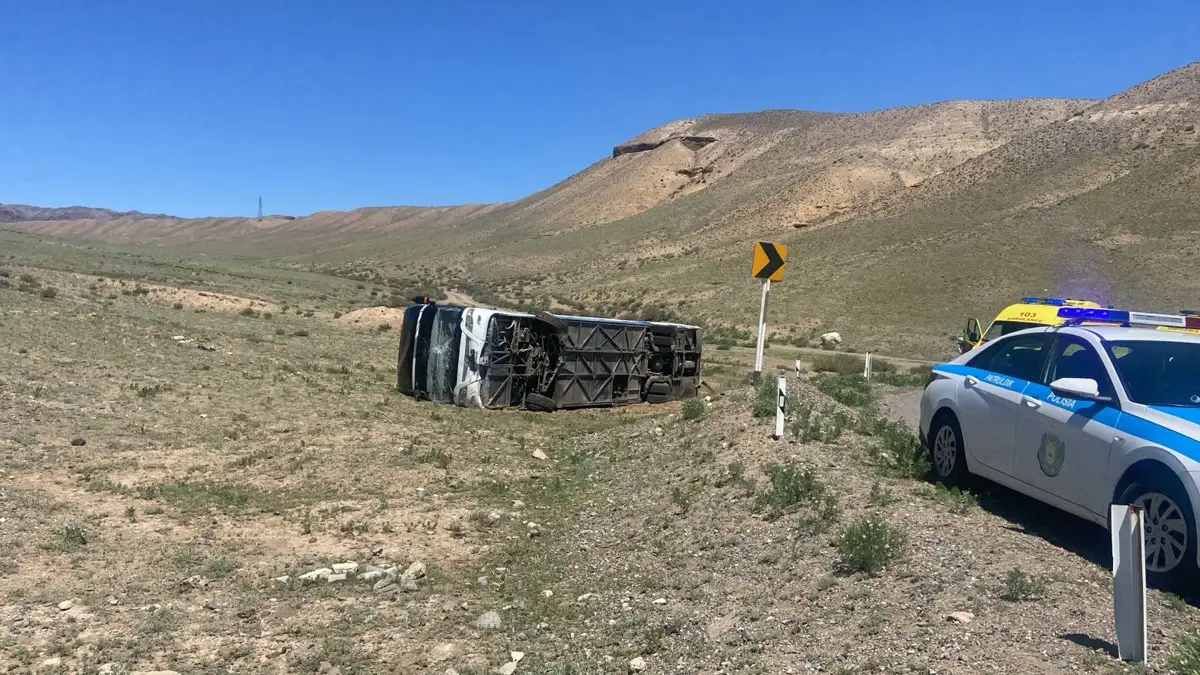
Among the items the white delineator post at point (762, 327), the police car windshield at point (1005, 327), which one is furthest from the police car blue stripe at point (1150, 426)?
the police car windshield at point (1005, 327)

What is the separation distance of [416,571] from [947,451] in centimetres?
500

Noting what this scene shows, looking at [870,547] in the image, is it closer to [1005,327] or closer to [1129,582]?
[1129,582]

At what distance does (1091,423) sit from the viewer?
5770mm

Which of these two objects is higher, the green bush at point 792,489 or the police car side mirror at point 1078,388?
the police car side mirror at point 1078,388

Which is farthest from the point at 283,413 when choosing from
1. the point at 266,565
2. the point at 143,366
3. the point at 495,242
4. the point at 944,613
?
the point at 495,242

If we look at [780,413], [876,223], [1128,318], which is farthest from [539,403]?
[876,223]

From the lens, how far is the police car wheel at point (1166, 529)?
483 centimetres

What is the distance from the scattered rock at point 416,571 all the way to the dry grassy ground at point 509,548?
44mm

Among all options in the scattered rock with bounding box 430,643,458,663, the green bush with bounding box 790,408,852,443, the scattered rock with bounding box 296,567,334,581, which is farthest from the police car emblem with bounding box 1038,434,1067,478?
the scattered rock with bounding box 296,567,334,581

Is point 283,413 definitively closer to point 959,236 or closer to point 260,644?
point 260,644

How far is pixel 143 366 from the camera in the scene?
639 inches

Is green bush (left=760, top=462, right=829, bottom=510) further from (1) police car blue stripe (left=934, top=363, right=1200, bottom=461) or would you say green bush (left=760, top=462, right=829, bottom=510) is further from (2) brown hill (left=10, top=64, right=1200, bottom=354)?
(2) brown hill (left=10, top=64, right=1200, bottom=354)

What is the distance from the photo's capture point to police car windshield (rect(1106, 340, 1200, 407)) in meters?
5.69

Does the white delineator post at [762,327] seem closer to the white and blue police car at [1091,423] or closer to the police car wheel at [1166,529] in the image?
the white and blue police car at [1091,423]
